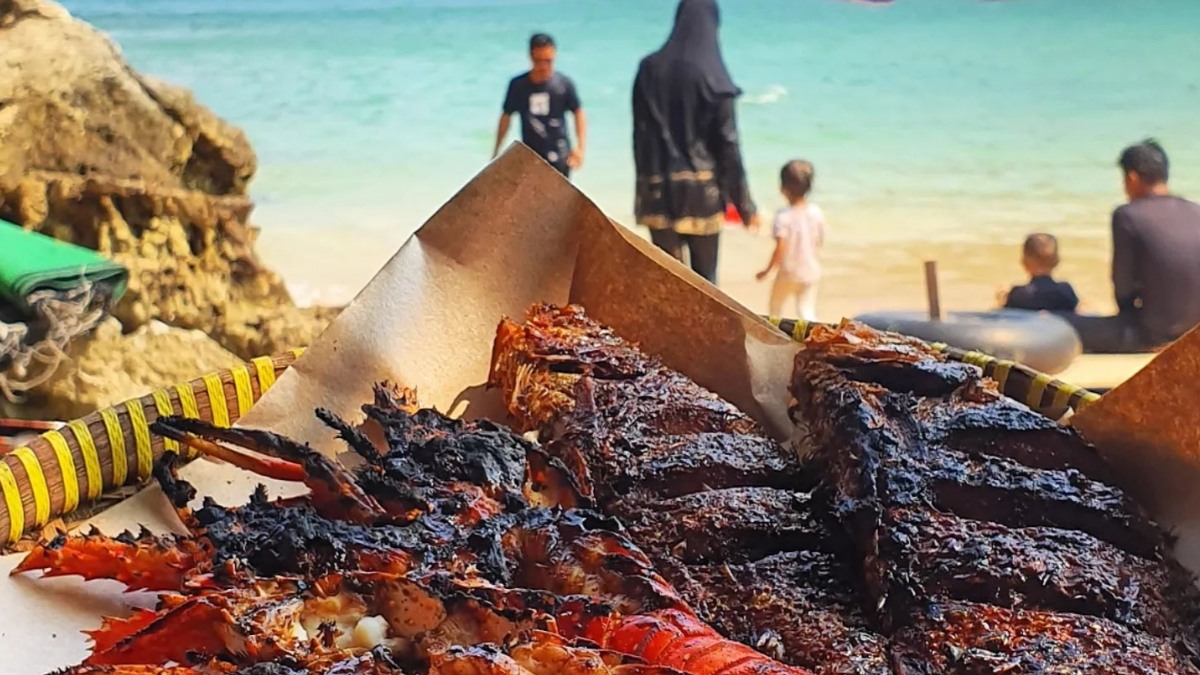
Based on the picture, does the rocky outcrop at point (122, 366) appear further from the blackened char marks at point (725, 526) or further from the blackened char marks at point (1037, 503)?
the blackened char marks at point (1037, 503)

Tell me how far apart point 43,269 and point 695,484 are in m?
1.89

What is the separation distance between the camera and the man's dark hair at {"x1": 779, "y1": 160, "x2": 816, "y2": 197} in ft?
16.6

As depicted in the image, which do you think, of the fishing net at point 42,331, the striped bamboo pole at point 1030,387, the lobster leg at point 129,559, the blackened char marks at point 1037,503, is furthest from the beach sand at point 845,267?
the lobster leg at point 129,559

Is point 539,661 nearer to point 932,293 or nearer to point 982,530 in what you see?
point 982,530

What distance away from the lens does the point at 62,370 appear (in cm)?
301

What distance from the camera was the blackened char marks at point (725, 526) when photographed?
66.7 inches

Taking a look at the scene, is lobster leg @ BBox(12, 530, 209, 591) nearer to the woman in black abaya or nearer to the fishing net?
the fishing net

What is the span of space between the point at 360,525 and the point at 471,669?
1.46 feet

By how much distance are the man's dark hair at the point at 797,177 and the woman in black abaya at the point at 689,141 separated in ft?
1.28

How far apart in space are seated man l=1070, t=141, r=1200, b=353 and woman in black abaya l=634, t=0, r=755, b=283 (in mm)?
1518

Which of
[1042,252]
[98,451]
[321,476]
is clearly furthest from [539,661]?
[1042,252]

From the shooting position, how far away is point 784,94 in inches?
291

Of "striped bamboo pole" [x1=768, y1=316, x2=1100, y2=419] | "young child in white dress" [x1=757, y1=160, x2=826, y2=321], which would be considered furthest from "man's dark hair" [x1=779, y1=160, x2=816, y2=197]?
"striped bamboo pole" [x1=768, y1=316, x2=1100, y2=419]

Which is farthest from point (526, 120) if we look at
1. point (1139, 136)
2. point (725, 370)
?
point (1139, 136)
